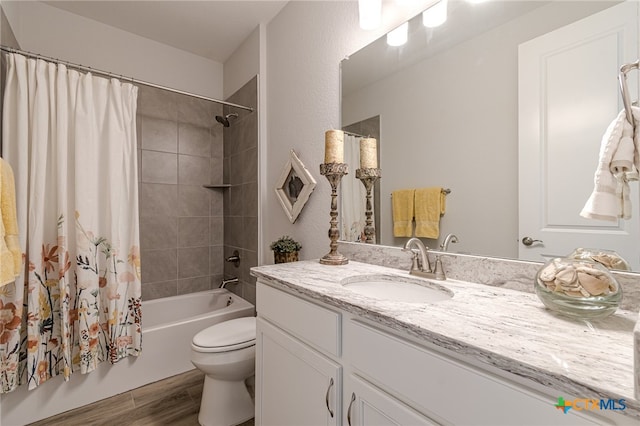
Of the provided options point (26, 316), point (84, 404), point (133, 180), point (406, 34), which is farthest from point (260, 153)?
point (84, 404)

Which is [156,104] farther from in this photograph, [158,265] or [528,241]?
[528,241]

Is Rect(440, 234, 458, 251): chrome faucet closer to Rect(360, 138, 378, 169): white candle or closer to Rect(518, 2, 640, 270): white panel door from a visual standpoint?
Rect(518, 2, 640, 270): white panel door

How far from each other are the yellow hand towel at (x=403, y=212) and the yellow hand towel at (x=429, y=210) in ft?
0.11

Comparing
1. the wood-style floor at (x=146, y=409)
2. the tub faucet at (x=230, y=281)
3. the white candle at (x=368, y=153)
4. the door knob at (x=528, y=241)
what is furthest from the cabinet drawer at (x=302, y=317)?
the tub faucet at (x=230, y=281)

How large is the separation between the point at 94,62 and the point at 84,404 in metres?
2.43

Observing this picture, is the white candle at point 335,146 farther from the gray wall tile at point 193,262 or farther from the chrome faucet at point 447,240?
the gray wall tile at point 193,262

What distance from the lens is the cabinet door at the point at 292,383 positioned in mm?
895

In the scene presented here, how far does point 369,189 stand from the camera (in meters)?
1.46

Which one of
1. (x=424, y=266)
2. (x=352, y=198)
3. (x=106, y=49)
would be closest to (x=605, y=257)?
(x=424, y=266)

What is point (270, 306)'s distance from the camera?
119 cm

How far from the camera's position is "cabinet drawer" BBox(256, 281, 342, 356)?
0.89 meters

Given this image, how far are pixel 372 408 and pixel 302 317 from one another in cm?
36

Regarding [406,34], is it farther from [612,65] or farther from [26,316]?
[26,316]

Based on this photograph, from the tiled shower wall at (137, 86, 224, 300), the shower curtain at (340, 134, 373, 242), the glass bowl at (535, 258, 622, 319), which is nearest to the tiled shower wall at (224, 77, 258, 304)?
the tiled shower wall at (137, 86, 224, 300)
